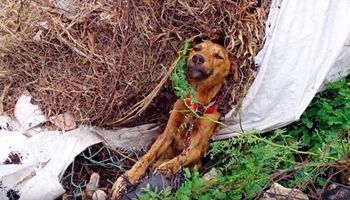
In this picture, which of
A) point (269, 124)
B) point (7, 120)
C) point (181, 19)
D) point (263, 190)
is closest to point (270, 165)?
point (263, 190)

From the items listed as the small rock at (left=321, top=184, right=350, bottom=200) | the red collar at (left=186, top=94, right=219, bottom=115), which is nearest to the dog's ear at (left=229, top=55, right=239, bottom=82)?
the red collar at (left=186, top=94, right=219, bottom=115)

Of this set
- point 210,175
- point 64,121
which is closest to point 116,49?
point 64,121

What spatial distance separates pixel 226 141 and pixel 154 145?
415 mm

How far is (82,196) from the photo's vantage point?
358 centimetres

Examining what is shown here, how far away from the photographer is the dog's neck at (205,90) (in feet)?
11.5

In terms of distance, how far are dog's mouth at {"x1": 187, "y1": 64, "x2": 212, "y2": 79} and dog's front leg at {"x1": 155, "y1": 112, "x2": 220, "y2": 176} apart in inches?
8.6

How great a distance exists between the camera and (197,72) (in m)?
3.41

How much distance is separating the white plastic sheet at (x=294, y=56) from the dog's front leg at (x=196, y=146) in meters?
0.13

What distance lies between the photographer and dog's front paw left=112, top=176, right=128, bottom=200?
11.3ft

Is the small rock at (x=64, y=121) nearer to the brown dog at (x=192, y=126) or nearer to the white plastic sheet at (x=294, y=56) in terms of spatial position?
the brown dog at (x=192, y=126)

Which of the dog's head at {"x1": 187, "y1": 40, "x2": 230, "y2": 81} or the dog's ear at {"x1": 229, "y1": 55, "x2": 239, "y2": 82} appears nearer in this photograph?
the dog's head at {"x1": 187, "y1": 40, "x2": 230, "y2": 81}

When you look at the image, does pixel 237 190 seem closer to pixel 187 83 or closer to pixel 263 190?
pixel 263 190

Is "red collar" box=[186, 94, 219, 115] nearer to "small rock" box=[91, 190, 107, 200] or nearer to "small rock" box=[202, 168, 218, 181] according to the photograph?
"small rock" box=[202, 168, 218, 181]

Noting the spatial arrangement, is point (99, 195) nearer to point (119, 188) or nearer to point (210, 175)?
point (119, 188)
